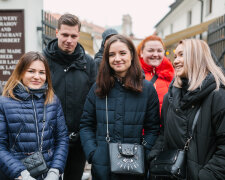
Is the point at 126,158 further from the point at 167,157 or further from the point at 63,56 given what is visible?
the point at 63,56

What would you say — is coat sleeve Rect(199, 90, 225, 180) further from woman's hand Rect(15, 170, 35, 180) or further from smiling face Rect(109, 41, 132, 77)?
woman's hand Rect(15, 170, 35, 180)

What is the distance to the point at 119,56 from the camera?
89.6 inches

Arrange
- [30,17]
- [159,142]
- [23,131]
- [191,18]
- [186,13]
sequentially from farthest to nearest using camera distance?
1. [186,13]
2. [191,18]
3. [30,17]
4. [159,142]
5. [23,131]

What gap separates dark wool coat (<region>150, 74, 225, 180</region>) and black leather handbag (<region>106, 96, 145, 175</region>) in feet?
1.10

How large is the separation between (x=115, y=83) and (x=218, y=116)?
1.02 m

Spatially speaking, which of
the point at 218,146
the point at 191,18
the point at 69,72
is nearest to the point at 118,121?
the point at 218,146

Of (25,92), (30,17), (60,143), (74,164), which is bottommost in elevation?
(74,164)

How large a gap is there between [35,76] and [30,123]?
19.0 inches

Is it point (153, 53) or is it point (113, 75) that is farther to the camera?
point (153, 53)

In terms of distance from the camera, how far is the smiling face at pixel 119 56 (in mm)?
2270

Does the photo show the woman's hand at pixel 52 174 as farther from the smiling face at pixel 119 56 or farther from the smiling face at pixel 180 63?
the smiling face at pixel 180 63

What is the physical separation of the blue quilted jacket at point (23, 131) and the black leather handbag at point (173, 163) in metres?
0.95

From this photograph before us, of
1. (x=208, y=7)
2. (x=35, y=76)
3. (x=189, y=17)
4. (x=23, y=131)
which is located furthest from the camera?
(x=189, y=17)

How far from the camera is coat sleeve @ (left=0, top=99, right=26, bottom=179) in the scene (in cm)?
195
